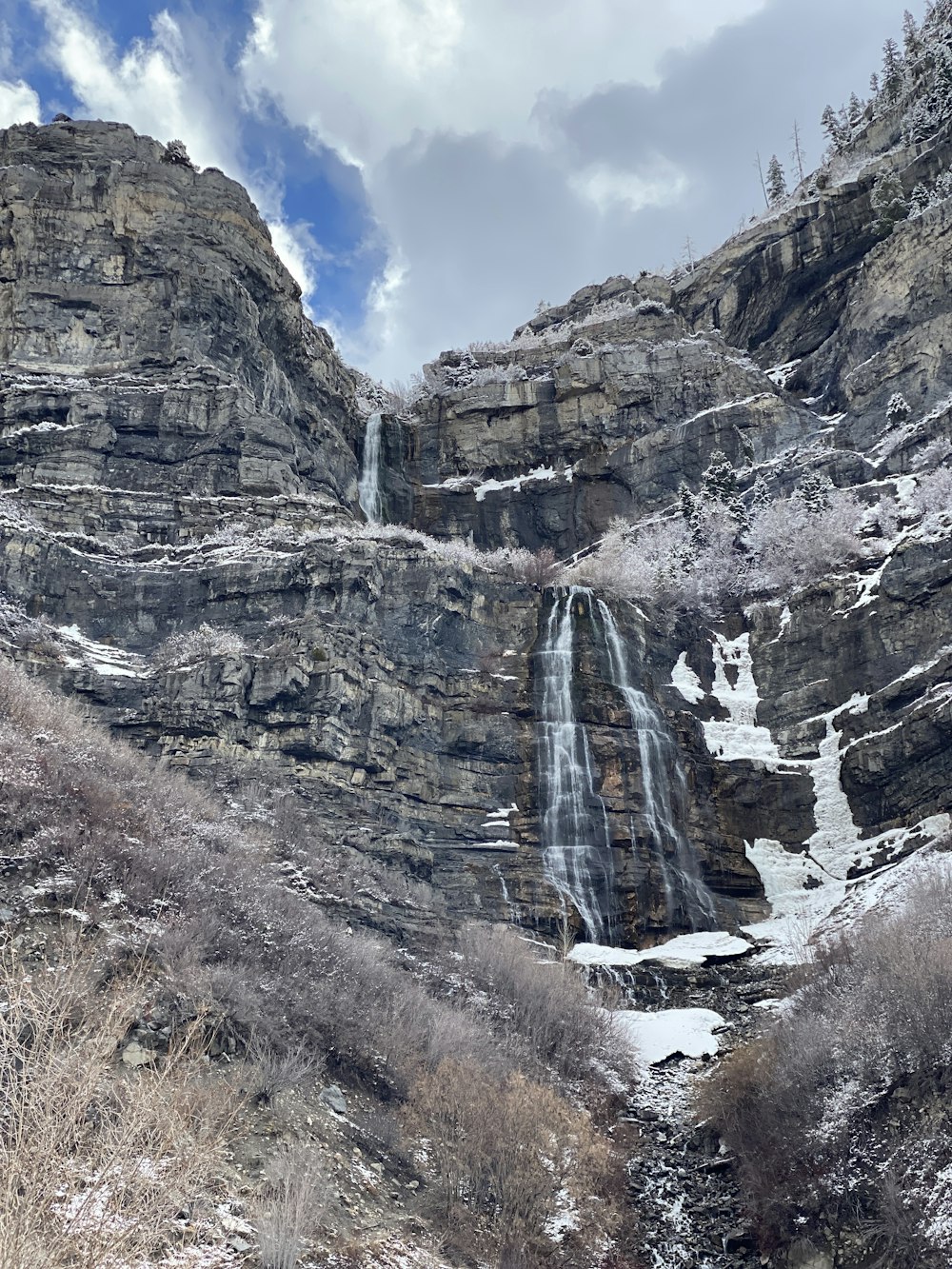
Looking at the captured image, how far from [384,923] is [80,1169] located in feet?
74.4

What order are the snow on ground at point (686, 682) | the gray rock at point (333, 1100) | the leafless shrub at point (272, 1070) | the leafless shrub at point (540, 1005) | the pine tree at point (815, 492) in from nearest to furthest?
the leafless shrub at point (272, 1070) < the gray rock at point (333, 1100) < the leafless shrub at point (540, 1005) < the snow on ground at point (686, 682) < the pine tree at point (815, 492)

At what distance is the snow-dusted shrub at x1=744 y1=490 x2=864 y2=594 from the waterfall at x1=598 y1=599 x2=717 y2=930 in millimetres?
10903

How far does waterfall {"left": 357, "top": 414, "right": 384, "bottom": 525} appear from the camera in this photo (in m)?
66.3

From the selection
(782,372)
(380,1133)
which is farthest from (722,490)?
(380,1133)

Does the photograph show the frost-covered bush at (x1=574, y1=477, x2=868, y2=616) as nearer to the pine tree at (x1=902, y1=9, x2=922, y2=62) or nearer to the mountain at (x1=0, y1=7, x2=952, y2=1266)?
the mountain at (x1=0, y1=7, x2=952, y2=1266)

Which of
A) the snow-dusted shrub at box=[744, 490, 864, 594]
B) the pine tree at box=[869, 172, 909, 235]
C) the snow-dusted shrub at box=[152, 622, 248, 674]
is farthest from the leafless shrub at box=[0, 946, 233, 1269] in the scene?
the pine tree at box=[869, 172, 909, 235]

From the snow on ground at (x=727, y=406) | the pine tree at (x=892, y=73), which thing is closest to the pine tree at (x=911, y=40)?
the pine tree at (x=892, y=73)

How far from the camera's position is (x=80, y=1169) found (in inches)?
487

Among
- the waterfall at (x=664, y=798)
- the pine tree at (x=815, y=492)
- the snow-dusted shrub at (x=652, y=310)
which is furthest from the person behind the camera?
the snow-dusted shrub at (x=652, y=310)

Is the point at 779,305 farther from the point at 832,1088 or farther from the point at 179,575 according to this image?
the point at 832,1088

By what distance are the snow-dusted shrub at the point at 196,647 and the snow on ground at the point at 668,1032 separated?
2045cm

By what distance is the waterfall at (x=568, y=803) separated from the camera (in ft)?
131

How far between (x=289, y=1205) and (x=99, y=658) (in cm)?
3109

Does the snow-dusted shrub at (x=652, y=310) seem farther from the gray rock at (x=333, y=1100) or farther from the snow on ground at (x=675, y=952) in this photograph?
the gray rock at (x=333, y=1100)
